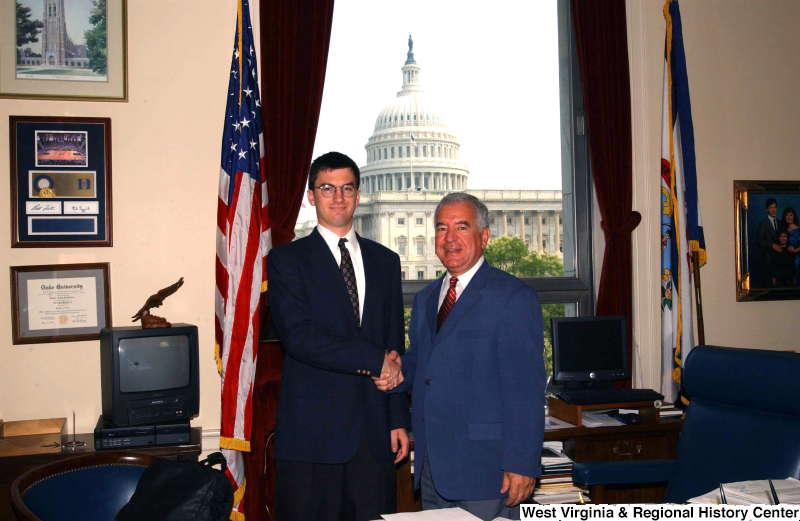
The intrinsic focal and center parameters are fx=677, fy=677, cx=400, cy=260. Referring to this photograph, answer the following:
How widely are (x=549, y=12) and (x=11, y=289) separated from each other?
3342mm

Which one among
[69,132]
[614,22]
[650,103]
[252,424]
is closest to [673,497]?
[252,424]

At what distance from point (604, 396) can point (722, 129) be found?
6.13 ft

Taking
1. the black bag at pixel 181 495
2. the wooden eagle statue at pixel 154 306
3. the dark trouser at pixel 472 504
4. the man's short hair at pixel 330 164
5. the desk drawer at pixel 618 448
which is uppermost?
the man's short hair at pixel 330 164

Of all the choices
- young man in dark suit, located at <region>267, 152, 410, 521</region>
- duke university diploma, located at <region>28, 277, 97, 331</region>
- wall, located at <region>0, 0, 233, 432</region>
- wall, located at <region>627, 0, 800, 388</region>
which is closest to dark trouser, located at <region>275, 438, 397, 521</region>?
young man in dark suit, located at <region>267, 152, 410, 521</region>

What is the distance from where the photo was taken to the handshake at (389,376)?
2211 millimetres

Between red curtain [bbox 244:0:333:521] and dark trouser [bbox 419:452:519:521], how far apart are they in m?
1.32

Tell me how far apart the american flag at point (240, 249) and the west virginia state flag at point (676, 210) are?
7.23 feet

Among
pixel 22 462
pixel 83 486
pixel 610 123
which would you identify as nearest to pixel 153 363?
pixel 22 462

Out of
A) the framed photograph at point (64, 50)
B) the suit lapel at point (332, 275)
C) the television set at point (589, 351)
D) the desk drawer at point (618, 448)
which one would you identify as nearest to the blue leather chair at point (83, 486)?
the suit lapel at point (332, 275)

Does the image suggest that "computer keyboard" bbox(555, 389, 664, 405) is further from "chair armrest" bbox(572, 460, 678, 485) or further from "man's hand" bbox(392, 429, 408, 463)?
"man's hand" bbox(392, 429, 408, 463)

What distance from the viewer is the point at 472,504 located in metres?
2.10

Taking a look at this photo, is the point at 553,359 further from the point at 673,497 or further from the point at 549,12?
the point at 549,12

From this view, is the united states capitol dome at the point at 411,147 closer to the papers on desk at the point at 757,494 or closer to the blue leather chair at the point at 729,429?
the blue leather chair at the point at 729,429

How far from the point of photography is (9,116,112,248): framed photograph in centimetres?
319
